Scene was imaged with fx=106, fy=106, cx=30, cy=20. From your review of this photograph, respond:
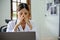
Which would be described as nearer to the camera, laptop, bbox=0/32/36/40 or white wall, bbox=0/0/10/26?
laptop, bbox=0/32/36/40

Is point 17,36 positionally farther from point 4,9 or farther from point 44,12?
point 44,12

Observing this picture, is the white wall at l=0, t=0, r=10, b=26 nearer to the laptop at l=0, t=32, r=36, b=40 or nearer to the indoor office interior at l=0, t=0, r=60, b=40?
the indoor office interior at l=0, t=0, r=60, b=40

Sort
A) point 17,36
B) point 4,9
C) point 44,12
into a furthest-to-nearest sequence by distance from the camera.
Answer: point 44,12 < point 4,9 < point 17,36

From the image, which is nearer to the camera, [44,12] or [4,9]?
[4,9]

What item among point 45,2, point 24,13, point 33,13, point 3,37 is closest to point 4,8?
point 33,13

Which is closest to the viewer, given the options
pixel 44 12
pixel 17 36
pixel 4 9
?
pixel 17 36

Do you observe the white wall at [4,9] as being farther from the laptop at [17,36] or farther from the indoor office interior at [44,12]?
the laptop at [17,36]

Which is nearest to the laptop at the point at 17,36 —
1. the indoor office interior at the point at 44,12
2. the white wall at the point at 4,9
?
the indoor office interior at the point at 44,12

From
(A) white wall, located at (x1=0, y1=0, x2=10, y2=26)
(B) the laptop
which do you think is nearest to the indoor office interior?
(A) white wall, located at (x1=0, y1=0, x2=10, y2=26)

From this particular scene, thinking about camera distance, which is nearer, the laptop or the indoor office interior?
the laptop

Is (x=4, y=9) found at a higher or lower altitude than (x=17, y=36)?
higher

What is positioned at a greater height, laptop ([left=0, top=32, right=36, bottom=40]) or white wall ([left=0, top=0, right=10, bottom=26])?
white wall ([left=0, top=0, right=10, bottom=26])

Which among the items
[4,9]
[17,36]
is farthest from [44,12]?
[17,36]

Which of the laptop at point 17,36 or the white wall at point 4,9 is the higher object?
the white wall at point 4,9
